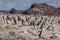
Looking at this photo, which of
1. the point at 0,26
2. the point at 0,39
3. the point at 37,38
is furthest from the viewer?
the point at 0,26

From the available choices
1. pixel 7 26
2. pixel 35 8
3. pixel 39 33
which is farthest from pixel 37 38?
pixel 35 8

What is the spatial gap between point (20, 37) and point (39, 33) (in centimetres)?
474

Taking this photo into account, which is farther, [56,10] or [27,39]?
[56,10]

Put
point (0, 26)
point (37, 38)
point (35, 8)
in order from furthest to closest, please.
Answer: point (35, 8)
point (0, 26)
point (37, 38)

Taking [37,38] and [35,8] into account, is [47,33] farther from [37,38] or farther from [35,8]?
[35,8]

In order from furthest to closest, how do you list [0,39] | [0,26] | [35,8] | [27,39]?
1. [35,8]
2. [0,26]
3. [27,39]
4. [0,39]

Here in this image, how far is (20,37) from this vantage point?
1856 cm

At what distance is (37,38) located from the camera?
2095 centimetres

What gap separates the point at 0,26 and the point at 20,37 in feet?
15.9

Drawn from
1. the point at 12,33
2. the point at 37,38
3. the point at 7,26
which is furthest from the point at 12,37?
the point at 7,26

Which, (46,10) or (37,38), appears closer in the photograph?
(37,38)

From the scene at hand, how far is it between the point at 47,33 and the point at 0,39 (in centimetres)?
784

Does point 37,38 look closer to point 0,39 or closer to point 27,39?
point 27,39

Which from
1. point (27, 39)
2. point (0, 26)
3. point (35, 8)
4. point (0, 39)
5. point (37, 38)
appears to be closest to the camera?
point (0, 39)
